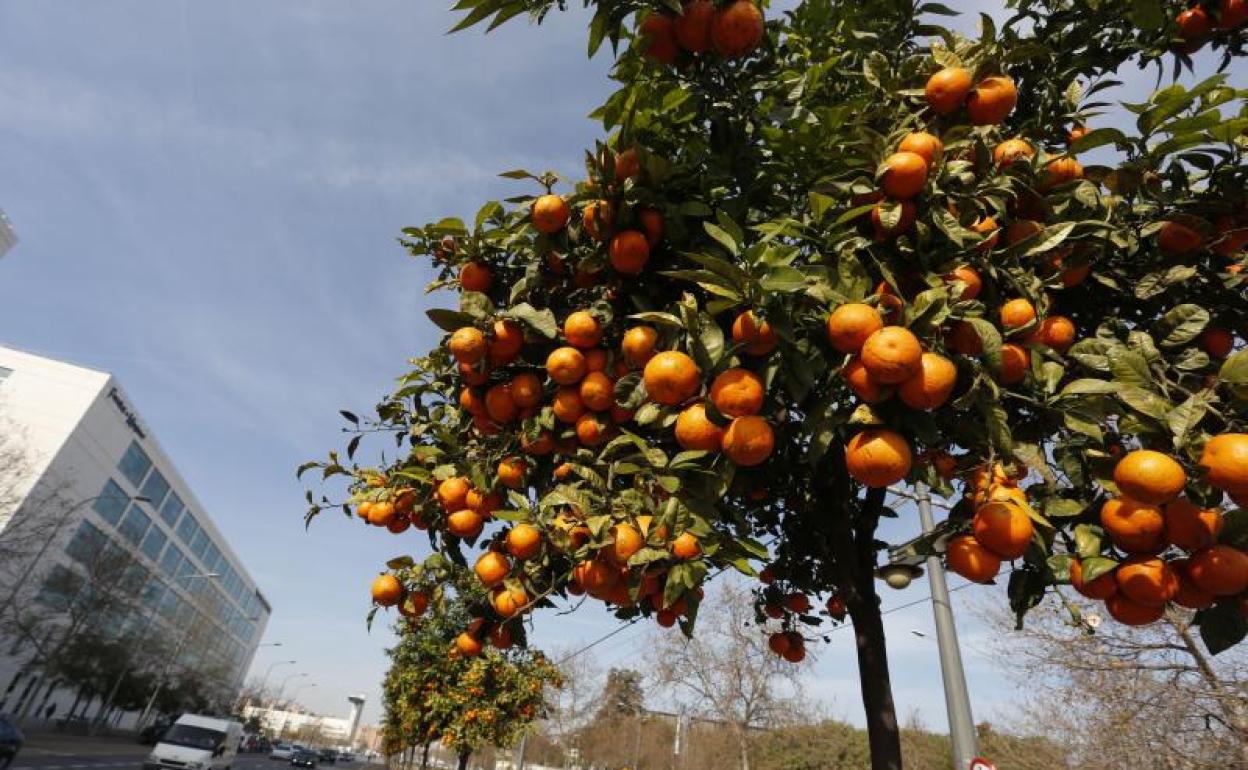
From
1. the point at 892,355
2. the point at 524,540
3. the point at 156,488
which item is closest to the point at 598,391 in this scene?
the point at 524,540

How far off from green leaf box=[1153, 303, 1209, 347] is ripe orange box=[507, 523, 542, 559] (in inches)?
92.2

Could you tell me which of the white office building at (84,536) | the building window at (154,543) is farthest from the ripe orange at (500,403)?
the building window at (154,543)

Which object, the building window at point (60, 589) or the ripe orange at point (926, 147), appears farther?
the building window at point (60, 589)

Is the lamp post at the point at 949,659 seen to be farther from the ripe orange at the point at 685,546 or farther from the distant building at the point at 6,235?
the distant building at the point at 6,235

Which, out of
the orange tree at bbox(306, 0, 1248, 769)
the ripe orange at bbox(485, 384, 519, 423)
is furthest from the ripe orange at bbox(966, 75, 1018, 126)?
the ripe orange at bbox(485, 384, 519, 423)

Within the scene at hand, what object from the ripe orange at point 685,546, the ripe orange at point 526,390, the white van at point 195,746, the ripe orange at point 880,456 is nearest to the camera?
the ripe orange at point 880,456

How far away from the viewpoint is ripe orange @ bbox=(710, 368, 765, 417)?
77.0 inches

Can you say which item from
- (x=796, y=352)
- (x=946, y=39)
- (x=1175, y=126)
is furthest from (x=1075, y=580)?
(x=946, y=39)

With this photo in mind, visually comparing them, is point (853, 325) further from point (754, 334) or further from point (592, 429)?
point (592, 429)

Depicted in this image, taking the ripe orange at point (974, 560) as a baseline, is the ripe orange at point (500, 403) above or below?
above

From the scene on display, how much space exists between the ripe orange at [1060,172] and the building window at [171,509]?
6931 centimetres

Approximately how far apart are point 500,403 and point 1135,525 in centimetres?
229

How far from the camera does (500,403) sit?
2.85m

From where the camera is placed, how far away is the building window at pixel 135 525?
49031mm
